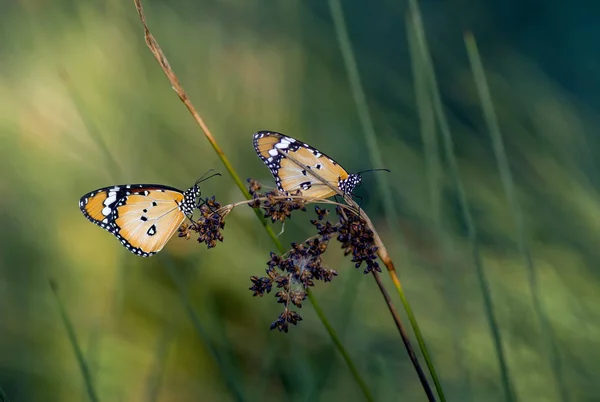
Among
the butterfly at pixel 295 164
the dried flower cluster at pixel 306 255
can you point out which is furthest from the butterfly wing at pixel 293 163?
the dried flower cluster at pixel 306 255

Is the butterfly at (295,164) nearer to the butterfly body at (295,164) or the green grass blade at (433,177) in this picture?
the butterfly body at (295,164)

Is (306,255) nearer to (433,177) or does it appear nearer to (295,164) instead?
(295,164)

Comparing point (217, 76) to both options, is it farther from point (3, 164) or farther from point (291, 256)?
point (291, 256)

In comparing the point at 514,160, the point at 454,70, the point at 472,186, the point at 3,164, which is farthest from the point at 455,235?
the point at 3,164

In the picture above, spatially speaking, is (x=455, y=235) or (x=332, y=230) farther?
(x=455, y=235)

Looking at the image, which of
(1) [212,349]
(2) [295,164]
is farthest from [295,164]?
(1) [212,349]
